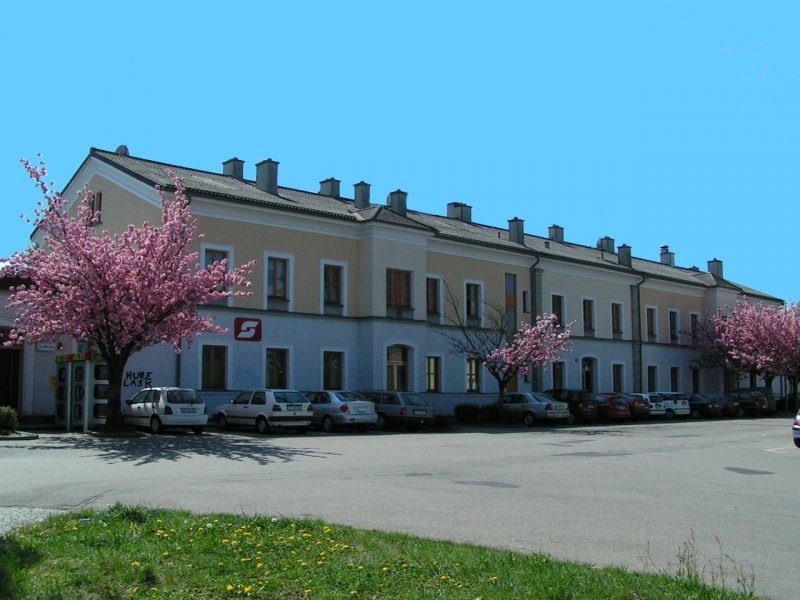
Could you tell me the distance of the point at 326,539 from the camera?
7.79 metres

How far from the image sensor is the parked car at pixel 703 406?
48594 mm

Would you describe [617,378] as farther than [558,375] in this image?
Yes

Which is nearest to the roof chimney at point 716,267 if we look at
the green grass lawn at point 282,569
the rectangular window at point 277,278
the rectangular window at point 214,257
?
the rectangular window at point 277,278

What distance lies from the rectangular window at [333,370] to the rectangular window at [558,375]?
15.4 metres

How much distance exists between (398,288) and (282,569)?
32687 millimetres

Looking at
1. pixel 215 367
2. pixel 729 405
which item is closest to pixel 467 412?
pixel 215 367

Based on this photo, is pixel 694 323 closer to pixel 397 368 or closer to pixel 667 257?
pixel 667 257

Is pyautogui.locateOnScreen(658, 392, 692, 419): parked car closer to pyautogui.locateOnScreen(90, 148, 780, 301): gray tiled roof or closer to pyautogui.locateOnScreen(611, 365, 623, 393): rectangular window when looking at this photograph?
pyautogui.locateOnScreen(611, 365, 623, 393): rectangular window

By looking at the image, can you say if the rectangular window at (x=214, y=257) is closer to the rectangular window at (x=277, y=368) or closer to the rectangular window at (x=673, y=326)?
the rectangular window at (x=277, y=368)

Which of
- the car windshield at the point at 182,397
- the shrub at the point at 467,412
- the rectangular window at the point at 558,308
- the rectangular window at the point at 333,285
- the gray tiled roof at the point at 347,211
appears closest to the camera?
the car windshield at the point at 182,397

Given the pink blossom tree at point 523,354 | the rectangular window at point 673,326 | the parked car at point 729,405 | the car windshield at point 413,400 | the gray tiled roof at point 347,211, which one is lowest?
the parked car at point 729,405

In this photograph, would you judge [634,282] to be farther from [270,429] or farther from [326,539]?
[326,539]

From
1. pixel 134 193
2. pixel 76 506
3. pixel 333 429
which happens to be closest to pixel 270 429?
pixel 333 429

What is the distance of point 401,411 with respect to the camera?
1266 inches
